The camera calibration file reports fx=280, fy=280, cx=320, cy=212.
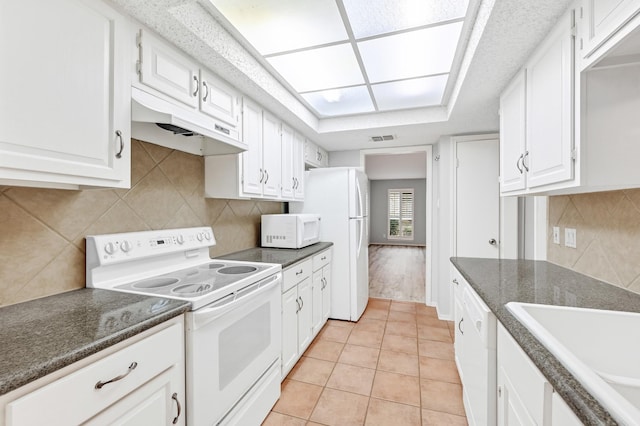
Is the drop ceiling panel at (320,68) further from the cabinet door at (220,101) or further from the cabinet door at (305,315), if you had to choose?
the cabinet door at (305,315)

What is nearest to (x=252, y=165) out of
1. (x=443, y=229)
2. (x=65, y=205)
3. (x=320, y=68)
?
(x=320, y=68)

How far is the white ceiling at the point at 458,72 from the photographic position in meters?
1.29

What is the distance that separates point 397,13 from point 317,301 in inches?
93.2

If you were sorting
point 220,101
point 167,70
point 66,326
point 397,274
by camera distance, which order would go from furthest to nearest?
point 397,274 → point 220,101 → point 167,70 → point 66,326

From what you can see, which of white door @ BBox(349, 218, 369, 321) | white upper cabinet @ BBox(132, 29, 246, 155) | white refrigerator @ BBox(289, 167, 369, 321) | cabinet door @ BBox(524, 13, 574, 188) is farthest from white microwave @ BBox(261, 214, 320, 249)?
cabinet door @ BBox(524, 13, 574, 188)

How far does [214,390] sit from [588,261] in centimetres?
204

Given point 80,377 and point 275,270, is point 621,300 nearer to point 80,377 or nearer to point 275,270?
point 275,270

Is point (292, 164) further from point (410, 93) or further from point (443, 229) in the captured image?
point (443, 229)

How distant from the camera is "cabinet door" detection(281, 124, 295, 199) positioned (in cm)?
273

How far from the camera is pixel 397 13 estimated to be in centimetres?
153

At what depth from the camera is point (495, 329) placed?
3.84ft

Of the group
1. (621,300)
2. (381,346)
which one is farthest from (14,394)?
(381,346)

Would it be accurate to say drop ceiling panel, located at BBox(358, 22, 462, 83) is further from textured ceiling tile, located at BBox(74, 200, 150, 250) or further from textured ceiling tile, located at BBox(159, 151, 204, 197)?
textured ceiling tile, located at BBox(74, 200, 150, 250)

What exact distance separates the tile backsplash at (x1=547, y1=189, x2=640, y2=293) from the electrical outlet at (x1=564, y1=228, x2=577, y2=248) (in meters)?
0.02
